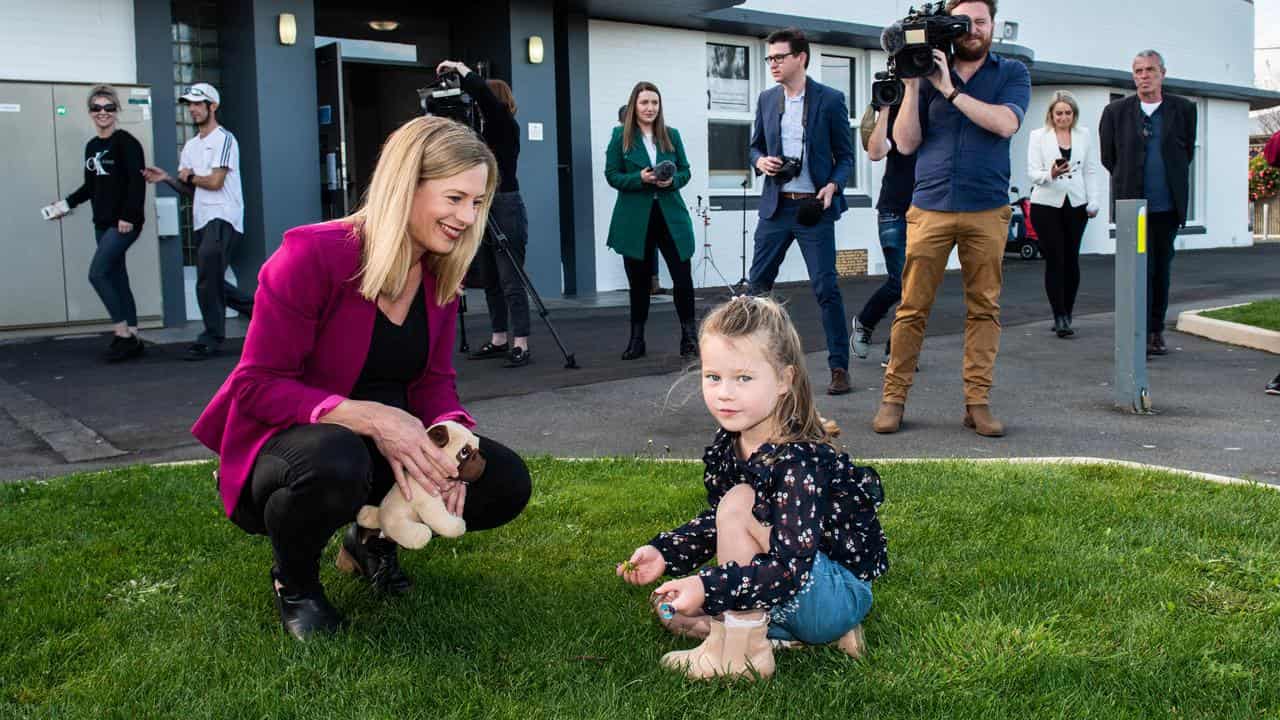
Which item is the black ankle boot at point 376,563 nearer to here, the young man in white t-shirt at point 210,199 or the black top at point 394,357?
the black top at point 394,357

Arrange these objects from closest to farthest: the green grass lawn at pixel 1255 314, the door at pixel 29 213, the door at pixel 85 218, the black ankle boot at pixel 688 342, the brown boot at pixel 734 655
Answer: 1. the brown boot at pixel 734 655
2. the black ankle boot at pixel 688 342
3. the green grass lawn at pixel 1255 314
4. the door at pixel 29 213
5. the door at pixel 85 218

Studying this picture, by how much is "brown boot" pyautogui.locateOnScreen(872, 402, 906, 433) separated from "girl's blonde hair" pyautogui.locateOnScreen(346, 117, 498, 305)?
3.26m

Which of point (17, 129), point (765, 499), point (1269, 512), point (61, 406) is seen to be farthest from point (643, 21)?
point (765, 499)

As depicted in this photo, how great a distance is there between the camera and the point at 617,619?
3.27 m

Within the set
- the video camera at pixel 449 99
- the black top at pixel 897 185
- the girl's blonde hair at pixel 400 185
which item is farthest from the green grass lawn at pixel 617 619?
the video camera at pixel 449 99

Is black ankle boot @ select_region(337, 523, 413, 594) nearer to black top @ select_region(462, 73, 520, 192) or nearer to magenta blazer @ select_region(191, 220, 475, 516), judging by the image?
magenta blazer @ select_region(191, 220, 475, 516)

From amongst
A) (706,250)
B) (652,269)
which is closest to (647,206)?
(652,269)

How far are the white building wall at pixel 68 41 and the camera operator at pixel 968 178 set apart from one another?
8.14 metres

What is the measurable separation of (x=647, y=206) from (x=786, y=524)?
589cm

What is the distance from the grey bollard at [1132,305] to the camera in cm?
633

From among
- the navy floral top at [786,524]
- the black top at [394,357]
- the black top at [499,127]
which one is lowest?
the navy floral top at [786,524]

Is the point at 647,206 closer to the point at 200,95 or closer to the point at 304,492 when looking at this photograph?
the point at 200,95

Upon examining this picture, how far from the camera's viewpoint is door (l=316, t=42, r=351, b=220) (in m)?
11.9

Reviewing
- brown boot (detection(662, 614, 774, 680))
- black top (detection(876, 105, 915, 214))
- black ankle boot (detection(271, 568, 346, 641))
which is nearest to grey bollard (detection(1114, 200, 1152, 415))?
black top (detection(876, 105, 915, 214))
